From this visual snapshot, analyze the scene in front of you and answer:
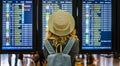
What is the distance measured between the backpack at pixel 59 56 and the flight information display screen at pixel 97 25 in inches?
59.7

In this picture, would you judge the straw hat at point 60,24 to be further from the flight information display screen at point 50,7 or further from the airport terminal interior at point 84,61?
the airport terminal interior at point 84,61

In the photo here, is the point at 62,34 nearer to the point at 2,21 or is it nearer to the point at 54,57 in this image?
the point at 54,57

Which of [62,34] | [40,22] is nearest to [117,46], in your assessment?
[40,22]

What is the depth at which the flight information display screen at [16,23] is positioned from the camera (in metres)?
5.33

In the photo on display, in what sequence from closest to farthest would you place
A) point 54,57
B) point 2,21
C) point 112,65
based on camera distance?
point 54,57
point 2,21
point 112,65

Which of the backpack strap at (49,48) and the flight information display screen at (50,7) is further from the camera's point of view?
the flight information display screen at (50,7)

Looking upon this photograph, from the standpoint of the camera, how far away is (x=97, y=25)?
5.48 metres

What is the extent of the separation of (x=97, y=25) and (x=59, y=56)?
1.80m

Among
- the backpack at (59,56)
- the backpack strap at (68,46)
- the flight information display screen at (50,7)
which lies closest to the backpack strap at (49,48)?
the backpack at (59,56)

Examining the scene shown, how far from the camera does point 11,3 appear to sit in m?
5.35

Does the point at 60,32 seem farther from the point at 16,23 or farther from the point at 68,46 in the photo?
the point at 16,23

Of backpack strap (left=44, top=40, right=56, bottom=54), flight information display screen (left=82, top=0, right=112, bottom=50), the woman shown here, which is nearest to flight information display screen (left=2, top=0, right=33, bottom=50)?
flight information display screen (left=82, top=0, right=112, bottom=50)

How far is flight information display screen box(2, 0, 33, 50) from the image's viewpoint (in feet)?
17.5

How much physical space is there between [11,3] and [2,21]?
325mm
